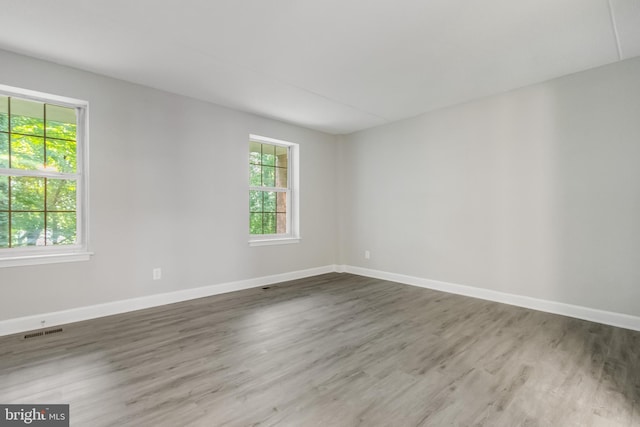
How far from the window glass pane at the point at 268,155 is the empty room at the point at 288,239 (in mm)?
39

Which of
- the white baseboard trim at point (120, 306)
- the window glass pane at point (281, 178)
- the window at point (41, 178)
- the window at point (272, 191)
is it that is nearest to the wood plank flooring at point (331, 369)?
the white baseboard trim at point (120, 306)

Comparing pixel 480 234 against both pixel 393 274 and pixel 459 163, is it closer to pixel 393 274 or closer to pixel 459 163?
pixel 459 163

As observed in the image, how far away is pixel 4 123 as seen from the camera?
2.80 m

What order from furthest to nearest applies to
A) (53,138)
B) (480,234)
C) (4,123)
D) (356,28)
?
(480,234), (53,138), (4,123), (356,28)

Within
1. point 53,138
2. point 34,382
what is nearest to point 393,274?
point 34,382

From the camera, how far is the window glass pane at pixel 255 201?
4590mm

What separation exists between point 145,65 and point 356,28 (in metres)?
2.08

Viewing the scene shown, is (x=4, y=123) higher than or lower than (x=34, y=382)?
higher

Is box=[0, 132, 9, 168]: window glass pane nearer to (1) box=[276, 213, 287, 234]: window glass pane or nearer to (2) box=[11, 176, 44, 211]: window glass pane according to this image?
(2) box=[11, 176, 44, 211]: window glass pane

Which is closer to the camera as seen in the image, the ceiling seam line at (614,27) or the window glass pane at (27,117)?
the ceiling seam line at (614,27)

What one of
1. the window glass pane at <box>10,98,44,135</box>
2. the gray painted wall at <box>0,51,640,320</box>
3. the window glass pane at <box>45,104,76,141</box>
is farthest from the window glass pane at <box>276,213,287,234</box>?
the window glass pane at <box>10,98,44,135</box>

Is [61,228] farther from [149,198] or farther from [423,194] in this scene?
[423,194]

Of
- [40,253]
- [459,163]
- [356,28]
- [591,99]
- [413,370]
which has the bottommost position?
[413,370]

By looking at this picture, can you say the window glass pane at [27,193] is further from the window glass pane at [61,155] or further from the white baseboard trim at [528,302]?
the white baseboard trim at [528,302]
